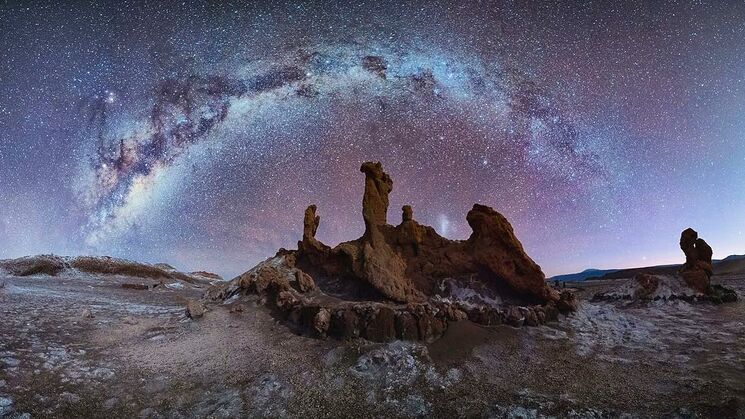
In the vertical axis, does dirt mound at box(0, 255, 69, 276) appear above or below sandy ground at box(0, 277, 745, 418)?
above

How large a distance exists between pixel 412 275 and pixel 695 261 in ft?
67.8

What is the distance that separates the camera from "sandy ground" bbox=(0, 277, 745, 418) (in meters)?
6.23

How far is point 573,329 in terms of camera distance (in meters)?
11.7

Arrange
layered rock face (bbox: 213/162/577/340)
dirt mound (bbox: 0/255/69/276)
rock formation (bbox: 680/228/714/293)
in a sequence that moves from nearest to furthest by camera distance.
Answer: layered rock face (bbox: 213/162/577/340) < rock formation (bbox: 680/228/714/293) < dirt mound (bbox: 0/255/69/276)

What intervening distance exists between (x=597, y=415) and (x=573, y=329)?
6.58 metres

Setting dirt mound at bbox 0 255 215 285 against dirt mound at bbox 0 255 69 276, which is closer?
dirt mound at bbox 0 255 69 276

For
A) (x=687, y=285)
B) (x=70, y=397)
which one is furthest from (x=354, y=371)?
(x=687, y=285)

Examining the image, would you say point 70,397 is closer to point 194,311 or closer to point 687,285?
point 194,311

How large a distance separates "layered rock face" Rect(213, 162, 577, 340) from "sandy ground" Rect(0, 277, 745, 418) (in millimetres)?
1022

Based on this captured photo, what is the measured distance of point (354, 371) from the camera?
7.88 meters

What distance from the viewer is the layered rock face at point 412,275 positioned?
1204 cm

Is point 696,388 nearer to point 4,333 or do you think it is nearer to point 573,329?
point 573,329

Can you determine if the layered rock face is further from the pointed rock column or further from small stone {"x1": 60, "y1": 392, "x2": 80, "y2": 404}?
small stone {"x1": 60, "y1": 392, "x2": 80, "y2": 404}

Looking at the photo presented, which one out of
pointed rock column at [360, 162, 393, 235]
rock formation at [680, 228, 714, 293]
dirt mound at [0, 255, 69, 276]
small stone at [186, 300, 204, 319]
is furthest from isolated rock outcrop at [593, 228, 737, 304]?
dirt mound at [0, 255, 69, 276]
